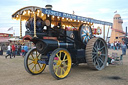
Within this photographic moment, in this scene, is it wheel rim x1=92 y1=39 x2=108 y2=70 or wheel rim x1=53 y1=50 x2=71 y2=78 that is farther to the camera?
wheel rim x1=92 y1=39 x2=108 y2=70

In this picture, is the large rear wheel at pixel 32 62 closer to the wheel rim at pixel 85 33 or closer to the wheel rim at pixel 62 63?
the wheel rim at pixel 62 63

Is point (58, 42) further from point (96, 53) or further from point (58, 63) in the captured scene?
point (96, 53)

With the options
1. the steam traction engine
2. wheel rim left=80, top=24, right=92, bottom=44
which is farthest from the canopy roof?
wheel rim left=80, top=24, right=92, bottom=44

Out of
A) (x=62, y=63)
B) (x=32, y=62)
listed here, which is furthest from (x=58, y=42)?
(x=32, y=62)

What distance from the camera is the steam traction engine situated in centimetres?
516

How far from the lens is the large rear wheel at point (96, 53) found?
614cm

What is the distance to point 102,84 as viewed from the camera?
4.50m

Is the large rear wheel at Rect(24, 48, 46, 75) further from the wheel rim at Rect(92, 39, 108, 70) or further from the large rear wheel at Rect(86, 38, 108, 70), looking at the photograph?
the wheel rim at Rect(92, 39, 108, 70)

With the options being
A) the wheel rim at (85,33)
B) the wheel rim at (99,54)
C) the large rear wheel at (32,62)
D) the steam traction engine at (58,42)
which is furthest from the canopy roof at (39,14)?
the large rear wheel at (32,62)

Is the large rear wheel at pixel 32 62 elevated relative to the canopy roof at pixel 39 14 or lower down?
lower down

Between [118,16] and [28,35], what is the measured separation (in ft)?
129

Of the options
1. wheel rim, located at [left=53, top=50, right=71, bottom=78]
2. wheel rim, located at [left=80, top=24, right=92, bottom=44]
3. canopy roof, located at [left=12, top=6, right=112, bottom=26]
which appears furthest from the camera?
Answer: wheel rim, located at [left=80, top=24, right=92, bottom=44]

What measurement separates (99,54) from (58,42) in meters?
2.16

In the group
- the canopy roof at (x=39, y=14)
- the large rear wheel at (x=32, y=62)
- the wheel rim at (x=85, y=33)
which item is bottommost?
the large rear wheel at (x=32, y=62)
